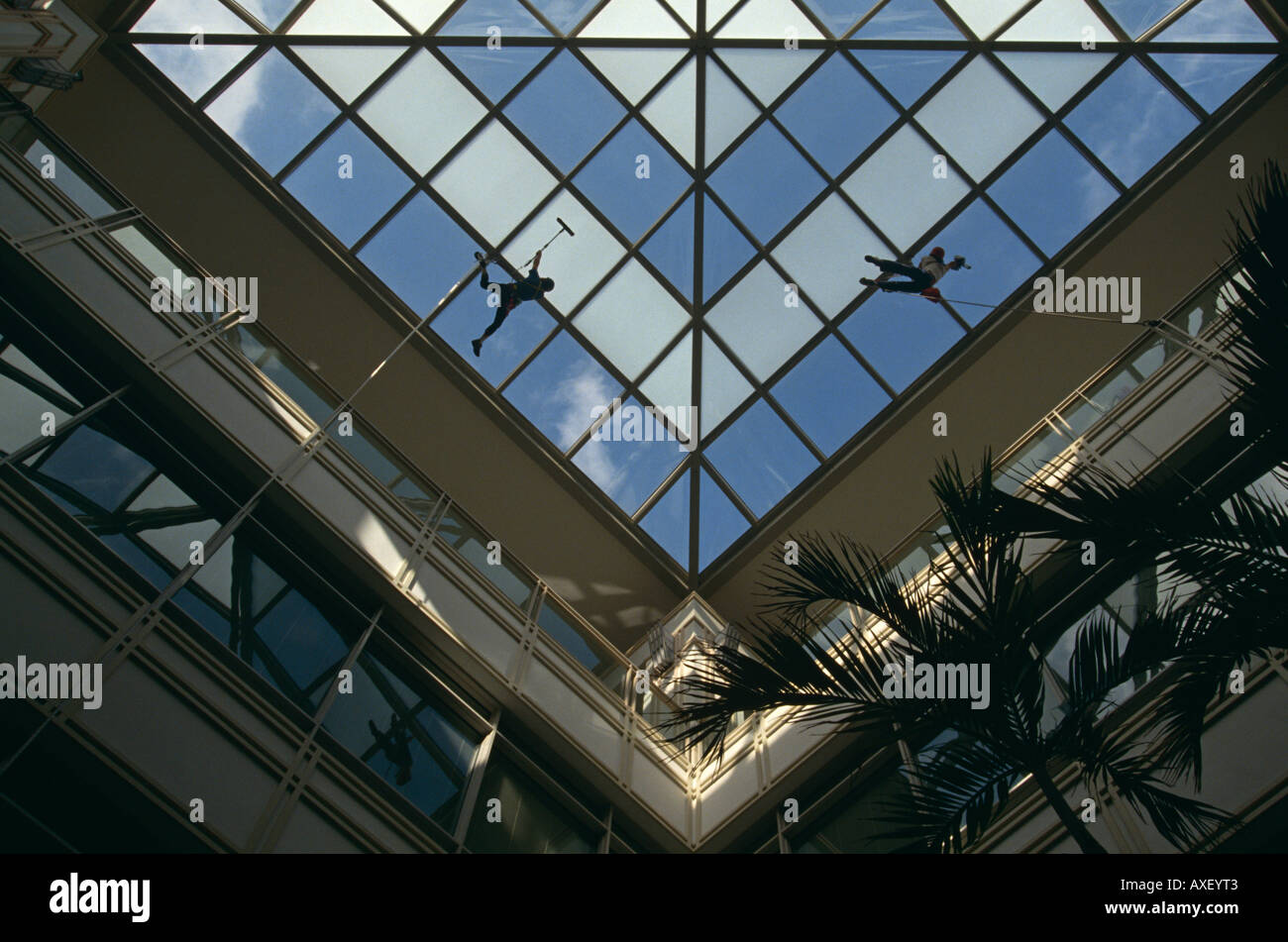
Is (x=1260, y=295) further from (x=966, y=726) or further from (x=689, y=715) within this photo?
(x=689, y=715)

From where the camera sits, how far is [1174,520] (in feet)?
16.1

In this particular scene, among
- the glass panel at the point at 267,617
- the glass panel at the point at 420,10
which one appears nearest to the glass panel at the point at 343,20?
the glass panel at the point at 420,10

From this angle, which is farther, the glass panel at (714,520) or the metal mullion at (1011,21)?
the glass panel at (714,520)

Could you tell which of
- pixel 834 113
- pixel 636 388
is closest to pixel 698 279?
pixel 636 388

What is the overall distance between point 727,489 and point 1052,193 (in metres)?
5.55

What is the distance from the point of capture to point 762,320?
13422 mm

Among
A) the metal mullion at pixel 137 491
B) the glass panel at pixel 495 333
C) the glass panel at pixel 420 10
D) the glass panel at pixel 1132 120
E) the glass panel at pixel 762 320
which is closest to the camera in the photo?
the metal mullion at pixel 137 491

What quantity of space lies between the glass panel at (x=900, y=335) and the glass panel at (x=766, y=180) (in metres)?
1.63

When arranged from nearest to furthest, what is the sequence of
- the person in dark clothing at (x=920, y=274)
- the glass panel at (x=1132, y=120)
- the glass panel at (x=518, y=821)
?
the glass panel at (x=518, y=821) < the person in dark clothing at (x=920, y=274) < the glass panel at (x=1132, y=120)

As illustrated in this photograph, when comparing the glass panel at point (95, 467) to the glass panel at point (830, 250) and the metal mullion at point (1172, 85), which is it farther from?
the metal mullion at point (1172, 85)

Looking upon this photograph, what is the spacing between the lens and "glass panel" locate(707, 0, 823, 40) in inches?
494

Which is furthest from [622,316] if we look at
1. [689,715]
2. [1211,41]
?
[689,715]

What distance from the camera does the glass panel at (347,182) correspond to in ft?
41.7
